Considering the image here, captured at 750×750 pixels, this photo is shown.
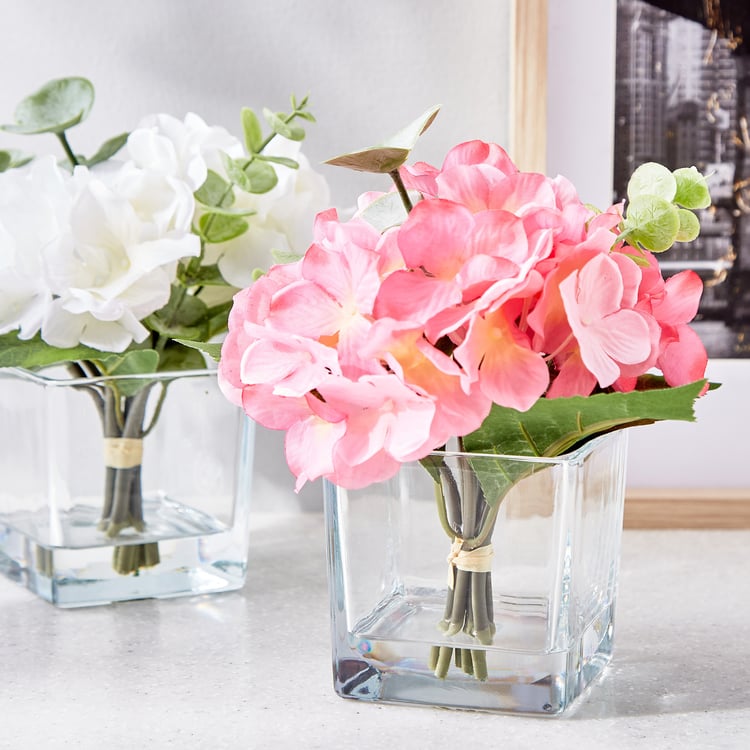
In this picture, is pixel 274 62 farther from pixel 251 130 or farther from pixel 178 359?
pixel 178 359

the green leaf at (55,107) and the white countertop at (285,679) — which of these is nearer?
the white countertop at (285,679)

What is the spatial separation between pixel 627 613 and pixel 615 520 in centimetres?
14

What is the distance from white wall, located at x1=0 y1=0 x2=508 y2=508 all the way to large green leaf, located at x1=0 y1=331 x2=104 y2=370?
29cm

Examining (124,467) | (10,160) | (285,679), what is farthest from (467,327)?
(10,160)

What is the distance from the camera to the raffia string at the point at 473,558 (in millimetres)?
460

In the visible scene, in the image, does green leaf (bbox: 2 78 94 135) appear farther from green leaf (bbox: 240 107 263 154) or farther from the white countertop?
the white countertop

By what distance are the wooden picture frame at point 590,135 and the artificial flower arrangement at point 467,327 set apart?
364 millimetres

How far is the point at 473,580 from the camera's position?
1.52ft

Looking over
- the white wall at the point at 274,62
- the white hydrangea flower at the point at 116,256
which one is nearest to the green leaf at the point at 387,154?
the white hydrangea flower at the point at 116,256

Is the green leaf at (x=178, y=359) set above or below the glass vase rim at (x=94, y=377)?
above

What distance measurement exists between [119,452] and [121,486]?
0.8 inches

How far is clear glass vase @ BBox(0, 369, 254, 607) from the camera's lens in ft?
2.08

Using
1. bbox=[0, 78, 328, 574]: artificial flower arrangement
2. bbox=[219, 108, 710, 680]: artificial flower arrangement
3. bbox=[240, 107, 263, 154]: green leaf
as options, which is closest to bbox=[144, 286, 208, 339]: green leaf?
bbox=[0, 78, 328, 574]: artificial flower arrangement

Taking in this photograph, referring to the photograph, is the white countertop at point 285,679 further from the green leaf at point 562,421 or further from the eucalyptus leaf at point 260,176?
the eucalyptus leaf at point 260,176
